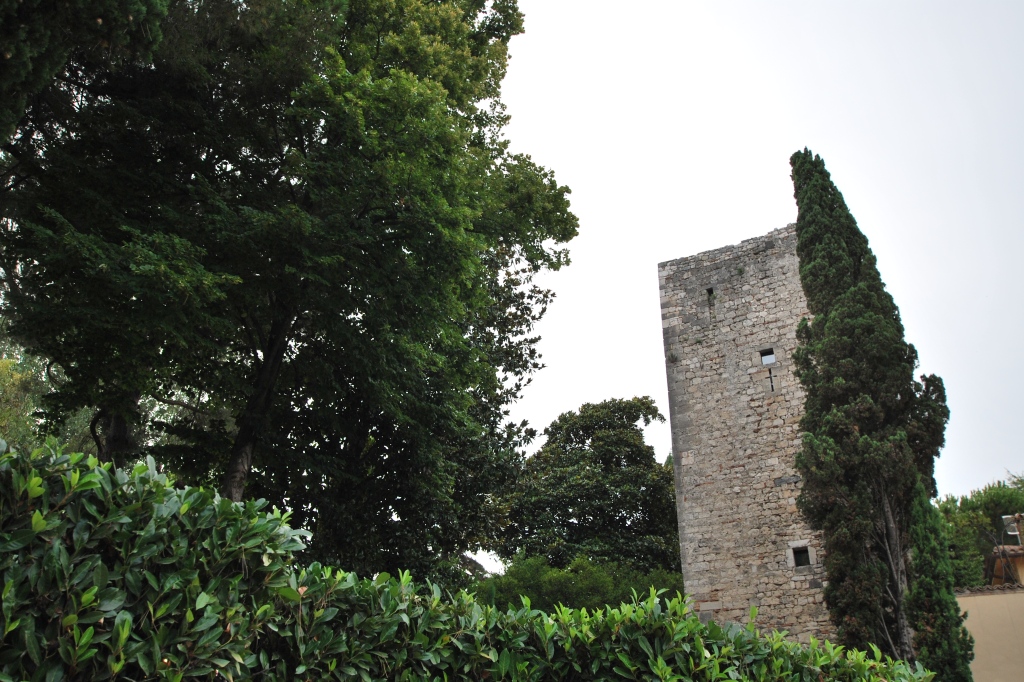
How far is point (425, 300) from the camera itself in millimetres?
8289

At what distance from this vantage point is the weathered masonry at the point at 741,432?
39.0 feet

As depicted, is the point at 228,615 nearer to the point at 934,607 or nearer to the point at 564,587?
the point at 934,607

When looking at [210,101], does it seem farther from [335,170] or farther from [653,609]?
[653,609]

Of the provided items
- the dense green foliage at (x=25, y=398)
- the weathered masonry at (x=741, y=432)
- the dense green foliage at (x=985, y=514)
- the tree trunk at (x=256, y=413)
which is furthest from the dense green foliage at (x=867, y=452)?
the dense green foliage at (x=985, y=514)

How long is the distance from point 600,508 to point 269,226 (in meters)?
15.4

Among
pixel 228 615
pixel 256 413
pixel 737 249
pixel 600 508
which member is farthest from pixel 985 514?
pixel 228 615

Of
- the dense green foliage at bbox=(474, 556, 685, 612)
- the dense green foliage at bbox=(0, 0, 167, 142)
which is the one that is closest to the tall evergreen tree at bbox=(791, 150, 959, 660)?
the dense green foliage at bbox=(474, 556, 685, 612)

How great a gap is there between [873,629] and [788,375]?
5039mm

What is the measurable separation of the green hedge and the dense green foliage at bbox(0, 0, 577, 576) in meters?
3.41

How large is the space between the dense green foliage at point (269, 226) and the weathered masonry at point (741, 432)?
523 cm

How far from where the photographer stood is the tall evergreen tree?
364 inches

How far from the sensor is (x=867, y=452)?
31.5 feet

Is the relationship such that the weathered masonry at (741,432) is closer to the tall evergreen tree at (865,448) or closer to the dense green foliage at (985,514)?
the tall evergreen tree at (865,448)

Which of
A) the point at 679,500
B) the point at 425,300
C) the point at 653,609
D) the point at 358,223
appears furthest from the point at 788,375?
the point at 653,609
